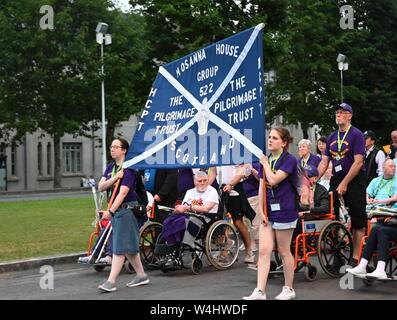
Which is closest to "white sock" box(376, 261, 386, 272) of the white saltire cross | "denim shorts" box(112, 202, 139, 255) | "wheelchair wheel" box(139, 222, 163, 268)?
the white saltire cross

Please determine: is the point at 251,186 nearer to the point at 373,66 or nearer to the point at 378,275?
the point at 378,275

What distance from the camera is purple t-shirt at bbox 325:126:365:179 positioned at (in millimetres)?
9609

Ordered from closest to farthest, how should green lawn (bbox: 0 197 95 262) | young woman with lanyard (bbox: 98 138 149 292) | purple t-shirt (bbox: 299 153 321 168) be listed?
young woman with lanyard (bbox: 98 138 149 292), purple t-shirt (bbox: 299 153 321 168), green lawn (bbox: 0 197 95 262)

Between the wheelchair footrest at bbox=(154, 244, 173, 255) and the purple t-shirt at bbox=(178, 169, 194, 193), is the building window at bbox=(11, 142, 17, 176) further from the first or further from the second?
the wheelchair footrest at bbox=(154, 244, 173, 255)

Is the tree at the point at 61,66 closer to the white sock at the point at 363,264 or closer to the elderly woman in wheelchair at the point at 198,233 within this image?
the elderly woman in wheelchair at the point at 198,233

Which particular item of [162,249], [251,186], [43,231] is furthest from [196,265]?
[43,231]

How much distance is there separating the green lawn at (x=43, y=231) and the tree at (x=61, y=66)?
17.7m

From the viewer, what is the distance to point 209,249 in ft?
34.0

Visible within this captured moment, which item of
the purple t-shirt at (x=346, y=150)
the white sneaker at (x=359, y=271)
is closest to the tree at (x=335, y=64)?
the purple t-shirt at (x=346, y=150)

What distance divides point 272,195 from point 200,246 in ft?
9.02

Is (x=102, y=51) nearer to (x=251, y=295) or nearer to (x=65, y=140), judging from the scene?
(x=65, y=140)

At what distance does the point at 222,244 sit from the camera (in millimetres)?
10742

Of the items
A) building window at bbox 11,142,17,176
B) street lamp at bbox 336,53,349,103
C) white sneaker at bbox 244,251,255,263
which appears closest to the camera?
white sneaker at bbox 244,251,255,263

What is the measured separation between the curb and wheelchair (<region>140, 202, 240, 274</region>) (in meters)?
1.45
